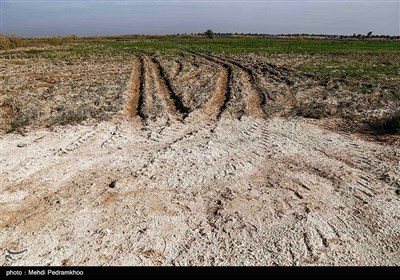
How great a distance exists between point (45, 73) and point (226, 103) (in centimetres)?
1291

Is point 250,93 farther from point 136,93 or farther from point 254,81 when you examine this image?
point 136,93

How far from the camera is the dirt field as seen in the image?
Result: 20.0 ft

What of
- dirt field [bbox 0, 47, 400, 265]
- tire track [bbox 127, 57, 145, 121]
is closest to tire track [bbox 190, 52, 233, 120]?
dirt field [bbox 0, 47, 400, 265]

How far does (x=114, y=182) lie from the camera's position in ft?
26.5

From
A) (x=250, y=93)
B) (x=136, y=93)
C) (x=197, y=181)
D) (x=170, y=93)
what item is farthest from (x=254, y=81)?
(x=197, y=181)

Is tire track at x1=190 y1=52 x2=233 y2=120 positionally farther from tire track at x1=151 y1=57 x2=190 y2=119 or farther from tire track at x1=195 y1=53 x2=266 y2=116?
tire track at x1=151 y1=57 x2=190 y2=119

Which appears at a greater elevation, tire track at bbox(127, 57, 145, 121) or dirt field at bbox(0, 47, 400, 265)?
dirt field at bbox(0, 47, 400, 265)

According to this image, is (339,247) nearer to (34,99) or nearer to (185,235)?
(185,235)

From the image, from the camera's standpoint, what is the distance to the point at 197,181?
8188 mm

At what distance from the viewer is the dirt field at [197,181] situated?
240 inches

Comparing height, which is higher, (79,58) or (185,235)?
(185,235)

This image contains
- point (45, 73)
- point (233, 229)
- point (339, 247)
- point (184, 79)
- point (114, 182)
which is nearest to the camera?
point (339, 247)
